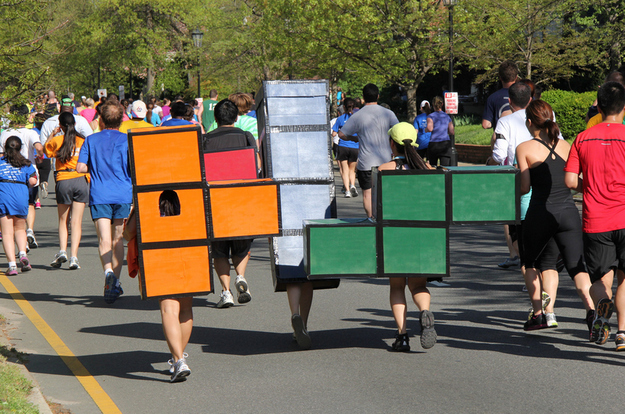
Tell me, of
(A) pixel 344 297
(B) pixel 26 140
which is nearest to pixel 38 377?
(A) pixel 344 297

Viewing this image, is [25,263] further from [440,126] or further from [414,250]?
[440,126]

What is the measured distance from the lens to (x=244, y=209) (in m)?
5.42

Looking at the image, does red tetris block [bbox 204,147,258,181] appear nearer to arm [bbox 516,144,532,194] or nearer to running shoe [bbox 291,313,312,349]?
running shoe [bbox 291,313,312,349]

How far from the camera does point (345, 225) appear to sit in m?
5.56

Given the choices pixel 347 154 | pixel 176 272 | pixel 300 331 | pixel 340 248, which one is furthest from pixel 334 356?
pixel 347 154

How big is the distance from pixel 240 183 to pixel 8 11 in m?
5.37

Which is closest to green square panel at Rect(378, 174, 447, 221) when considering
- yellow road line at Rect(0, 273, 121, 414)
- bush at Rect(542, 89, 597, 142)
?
yellow road line at Rect(0, 273, 121, 414)

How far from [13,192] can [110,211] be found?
2.31 meters

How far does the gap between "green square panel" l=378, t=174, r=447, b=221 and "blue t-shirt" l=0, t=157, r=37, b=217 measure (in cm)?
627

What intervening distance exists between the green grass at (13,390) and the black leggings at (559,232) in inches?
155

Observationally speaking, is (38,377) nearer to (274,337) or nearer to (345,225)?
(274,337)

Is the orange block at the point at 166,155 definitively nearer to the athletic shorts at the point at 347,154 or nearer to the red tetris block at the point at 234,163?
the red tetris block at the point at 234,163

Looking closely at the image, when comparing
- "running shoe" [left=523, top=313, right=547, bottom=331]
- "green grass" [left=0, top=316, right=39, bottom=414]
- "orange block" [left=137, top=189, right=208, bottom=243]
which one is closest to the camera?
"green grass" [left=0, top=316, right=39, bottom=414]

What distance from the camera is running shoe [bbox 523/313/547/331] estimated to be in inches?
263
